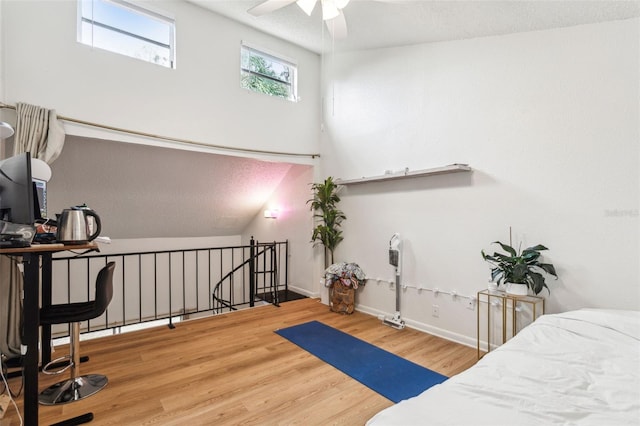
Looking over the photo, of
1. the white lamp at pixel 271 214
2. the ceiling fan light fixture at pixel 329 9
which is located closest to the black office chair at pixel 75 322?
the ceiling fan light fixture at pixel 329 9

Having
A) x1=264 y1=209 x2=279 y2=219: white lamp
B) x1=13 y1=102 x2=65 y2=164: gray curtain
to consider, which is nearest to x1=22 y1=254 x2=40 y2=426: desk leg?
x1=13 y1=102 x2=65 y2=164: gray curtain

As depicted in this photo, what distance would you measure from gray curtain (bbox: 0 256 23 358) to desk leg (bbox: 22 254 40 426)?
1224 millimetres

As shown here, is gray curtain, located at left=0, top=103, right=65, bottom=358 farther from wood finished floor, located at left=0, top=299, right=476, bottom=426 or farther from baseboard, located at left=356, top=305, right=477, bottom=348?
baseboard, located at left=356, top=305, right=477, bottom=348

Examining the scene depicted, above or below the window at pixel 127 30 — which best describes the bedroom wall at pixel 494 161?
below

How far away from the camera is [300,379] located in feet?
8.69

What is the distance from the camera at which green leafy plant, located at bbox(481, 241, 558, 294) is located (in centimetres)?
266

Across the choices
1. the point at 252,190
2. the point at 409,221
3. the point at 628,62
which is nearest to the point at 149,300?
the point at 252,190

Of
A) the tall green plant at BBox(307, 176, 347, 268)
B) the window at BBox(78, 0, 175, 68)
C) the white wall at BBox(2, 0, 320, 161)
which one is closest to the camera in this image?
the white wall at BBox(2, 0, 320, 161)

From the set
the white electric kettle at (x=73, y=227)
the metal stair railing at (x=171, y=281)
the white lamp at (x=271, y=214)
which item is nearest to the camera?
the white electric kettle at (x=73, y=227)

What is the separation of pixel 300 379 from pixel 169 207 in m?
3.76

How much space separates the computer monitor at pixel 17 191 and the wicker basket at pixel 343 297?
3.45 m

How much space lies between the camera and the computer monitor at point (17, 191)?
1.70m

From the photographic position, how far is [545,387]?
1329mm

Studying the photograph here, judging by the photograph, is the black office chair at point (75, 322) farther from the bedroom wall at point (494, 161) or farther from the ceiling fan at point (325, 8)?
the bedroom wall at point (494, 161)
